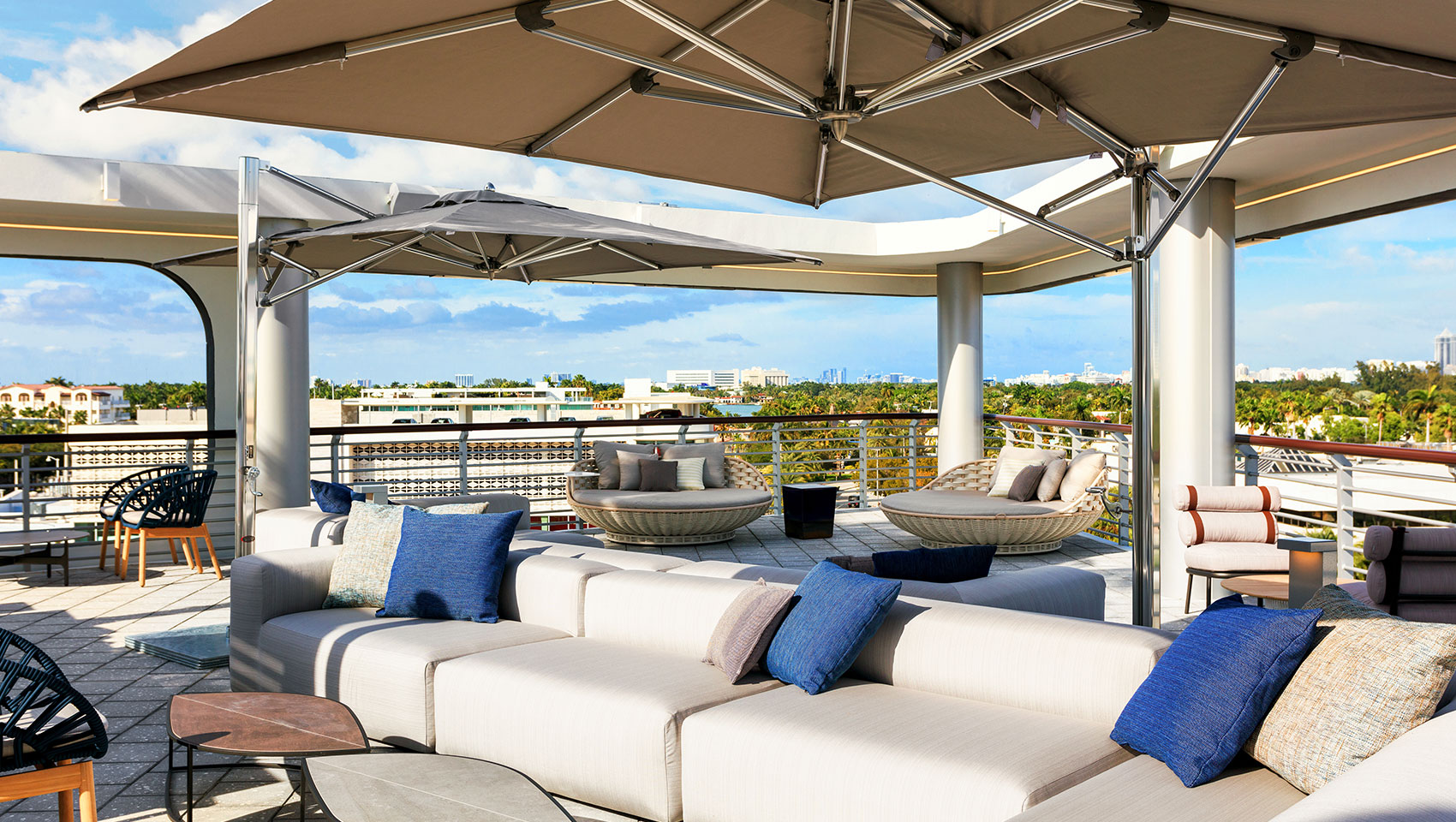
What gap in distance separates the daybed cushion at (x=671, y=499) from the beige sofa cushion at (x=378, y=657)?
3608mm

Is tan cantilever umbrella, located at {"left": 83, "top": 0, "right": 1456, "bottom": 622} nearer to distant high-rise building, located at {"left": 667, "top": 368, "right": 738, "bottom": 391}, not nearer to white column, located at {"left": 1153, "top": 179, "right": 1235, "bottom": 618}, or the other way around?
white column, located at {"left": 1153, "top": 179, "right": 1235, "bottom": 618}

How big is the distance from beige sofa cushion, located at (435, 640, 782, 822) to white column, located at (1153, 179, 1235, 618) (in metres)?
4.24

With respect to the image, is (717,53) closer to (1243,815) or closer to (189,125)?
(1243,815)

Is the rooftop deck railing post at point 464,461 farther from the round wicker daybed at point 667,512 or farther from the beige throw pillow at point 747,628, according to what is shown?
the beige throw pillow at point 747,628

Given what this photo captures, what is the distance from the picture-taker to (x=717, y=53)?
2242 mm

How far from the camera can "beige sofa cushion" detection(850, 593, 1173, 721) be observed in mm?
2359

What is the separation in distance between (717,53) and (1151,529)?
205cm

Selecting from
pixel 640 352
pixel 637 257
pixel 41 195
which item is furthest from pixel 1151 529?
pixel 640 352

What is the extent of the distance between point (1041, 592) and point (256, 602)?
290 cm

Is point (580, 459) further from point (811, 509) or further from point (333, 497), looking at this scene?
point (333, 497)

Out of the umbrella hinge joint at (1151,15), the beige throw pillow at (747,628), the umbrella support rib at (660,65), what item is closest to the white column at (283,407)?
the beige throw pillow at (747,628)

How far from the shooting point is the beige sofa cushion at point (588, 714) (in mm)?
2580

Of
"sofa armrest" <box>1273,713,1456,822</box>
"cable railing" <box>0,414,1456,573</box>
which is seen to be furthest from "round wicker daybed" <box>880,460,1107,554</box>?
"sofa armrest" <box>1273,713,1456,822</box>

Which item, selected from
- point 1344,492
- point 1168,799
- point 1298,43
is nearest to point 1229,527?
point 1344,492
